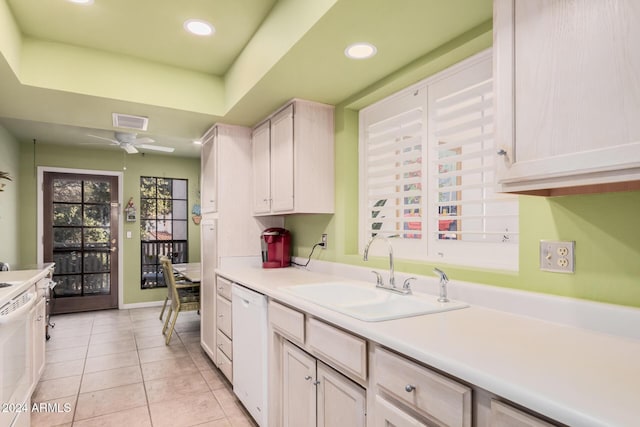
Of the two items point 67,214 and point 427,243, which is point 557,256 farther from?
point 67,214

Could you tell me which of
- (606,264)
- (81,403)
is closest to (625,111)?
(606,264)

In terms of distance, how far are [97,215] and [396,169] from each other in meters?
4.89

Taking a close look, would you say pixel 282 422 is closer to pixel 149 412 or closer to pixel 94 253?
pixel 149 412

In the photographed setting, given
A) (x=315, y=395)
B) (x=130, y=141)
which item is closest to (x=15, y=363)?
(x=315, y=395)

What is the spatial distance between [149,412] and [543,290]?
2494mm

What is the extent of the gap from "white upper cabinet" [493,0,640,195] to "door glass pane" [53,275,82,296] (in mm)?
5906

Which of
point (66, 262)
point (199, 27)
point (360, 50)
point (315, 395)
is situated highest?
point (199, 27)

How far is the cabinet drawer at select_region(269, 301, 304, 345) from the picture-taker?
174 centimetres

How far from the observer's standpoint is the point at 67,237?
5.24 m

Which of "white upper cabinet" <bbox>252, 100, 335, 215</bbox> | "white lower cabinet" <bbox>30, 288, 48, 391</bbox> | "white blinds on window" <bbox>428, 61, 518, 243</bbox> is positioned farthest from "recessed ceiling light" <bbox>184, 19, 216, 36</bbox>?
"white lower cabinet" <bbox>30, 288, 48, 391</bbox>

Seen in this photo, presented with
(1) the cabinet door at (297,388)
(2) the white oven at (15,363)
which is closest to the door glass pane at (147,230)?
(2) the white oven at (15,363)

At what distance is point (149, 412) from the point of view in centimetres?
248

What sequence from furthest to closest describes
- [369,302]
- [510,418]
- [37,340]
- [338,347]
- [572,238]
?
[37,340]
[369,302]
[338,347]
[572,238]
[510,418]

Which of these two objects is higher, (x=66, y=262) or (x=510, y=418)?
(x=510, y=418)
